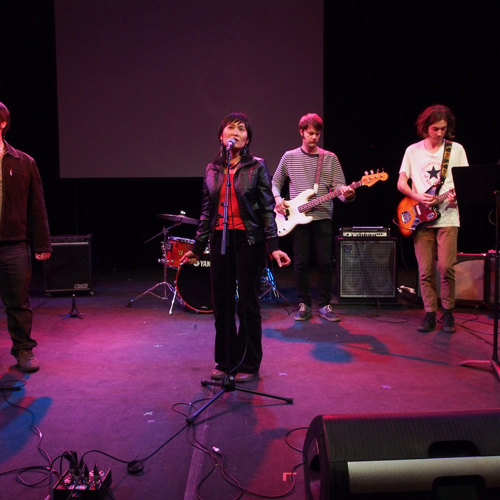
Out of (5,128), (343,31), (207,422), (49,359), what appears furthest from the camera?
(343,31)

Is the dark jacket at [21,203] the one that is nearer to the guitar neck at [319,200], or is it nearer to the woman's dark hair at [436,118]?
the guitar neck at [319,200]

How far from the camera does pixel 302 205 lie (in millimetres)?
5141

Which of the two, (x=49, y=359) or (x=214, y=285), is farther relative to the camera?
(x=49, y=359)

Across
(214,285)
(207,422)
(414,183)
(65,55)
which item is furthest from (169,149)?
(207,422)

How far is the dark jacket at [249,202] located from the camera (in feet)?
10.6

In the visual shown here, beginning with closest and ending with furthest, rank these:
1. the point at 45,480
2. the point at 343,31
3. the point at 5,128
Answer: the point at 45,480 → the point at 5,128 → the point at 343,31

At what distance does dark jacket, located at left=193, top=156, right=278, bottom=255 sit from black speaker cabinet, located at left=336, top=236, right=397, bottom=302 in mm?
2776

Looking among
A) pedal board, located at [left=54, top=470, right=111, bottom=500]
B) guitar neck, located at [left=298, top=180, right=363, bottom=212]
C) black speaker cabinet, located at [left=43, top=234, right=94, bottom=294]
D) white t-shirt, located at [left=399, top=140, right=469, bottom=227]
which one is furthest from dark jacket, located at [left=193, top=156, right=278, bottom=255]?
black speaker cabinet, located at [left=43, top=234, right=94, bottom=294]

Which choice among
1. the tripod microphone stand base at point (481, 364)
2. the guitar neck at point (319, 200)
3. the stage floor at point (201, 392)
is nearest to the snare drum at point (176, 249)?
the stage floor at point (201, 392)

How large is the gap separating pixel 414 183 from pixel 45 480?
12.6ft

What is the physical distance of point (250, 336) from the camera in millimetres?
3383

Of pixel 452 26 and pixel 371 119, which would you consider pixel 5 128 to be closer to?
pixel 371 119

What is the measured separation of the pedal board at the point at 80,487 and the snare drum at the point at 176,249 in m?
3.62

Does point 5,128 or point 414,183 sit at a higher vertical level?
point 5,128
